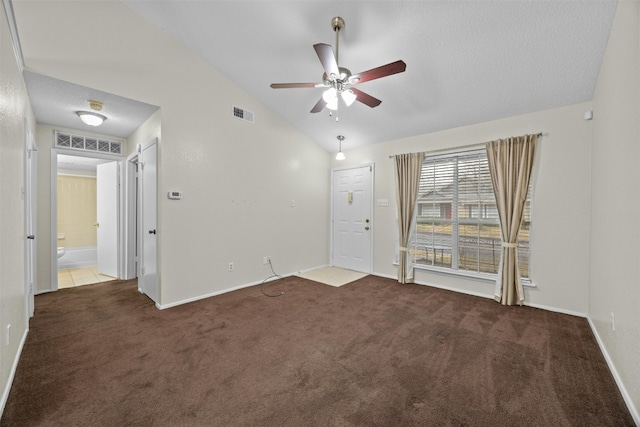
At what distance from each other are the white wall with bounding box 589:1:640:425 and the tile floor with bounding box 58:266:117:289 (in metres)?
Answer: 6.34

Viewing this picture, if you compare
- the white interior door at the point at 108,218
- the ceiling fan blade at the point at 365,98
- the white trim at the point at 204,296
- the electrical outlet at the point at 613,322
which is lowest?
the white trim at the point at 204,296

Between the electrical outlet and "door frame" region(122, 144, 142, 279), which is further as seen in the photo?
"door frame" region(122, 144, 142, 279)

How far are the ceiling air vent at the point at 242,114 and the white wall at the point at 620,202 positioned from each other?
3931 mm

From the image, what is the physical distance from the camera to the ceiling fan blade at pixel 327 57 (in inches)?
76.8

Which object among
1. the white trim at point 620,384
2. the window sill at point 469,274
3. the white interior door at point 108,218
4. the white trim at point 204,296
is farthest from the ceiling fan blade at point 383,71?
the white interior door at point 108,218

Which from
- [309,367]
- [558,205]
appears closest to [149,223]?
[309,367]

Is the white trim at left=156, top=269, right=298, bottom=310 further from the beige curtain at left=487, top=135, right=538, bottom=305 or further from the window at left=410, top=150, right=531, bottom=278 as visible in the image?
the beige curtain at left=487, top=135, right=538, bottom=305

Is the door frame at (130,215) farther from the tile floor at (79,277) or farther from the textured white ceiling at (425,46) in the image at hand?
the textured white ceiling at (425,46)

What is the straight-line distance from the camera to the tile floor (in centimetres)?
428

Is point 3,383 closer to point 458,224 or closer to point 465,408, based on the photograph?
point 465,408

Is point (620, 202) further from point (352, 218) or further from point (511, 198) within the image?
point (352, 218)

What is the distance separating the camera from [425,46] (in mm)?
2637

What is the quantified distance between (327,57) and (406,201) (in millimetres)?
2859

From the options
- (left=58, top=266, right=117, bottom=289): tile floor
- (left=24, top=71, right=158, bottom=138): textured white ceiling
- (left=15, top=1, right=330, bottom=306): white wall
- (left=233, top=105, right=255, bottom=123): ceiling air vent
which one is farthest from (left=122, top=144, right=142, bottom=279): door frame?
(left=233, top=105, right=255, bottom=123): ceiling air vent
